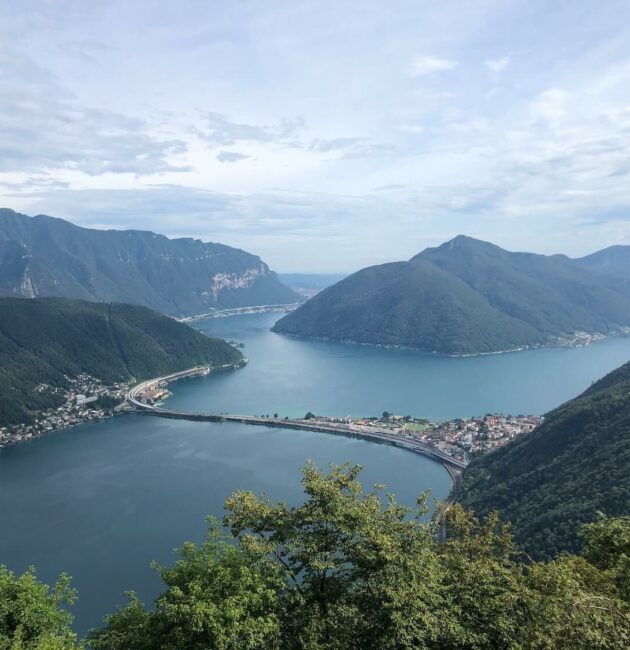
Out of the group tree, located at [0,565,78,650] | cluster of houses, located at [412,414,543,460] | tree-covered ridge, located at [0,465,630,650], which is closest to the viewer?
tree-covered ridge, located at [0,465,630,650]

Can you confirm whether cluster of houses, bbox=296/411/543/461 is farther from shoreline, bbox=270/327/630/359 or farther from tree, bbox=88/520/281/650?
shoreline, bbox=270/327/630/359

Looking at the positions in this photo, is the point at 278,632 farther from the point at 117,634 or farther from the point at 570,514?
the point at 570,514

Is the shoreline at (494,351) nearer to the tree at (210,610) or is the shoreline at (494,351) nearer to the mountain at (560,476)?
the mountain at (560,476)

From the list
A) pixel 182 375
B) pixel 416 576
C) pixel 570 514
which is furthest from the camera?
pixel 182 375

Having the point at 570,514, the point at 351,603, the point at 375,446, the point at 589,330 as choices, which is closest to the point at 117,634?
the point at 351,603

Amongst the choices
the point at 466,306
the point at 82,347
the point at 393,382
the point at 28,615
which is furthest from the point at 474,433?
the point at 466,306

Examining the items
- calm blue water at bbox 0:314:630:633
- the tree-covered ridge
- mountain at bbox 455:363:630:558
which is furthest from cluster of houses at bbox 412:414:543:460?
the tree-covered ridge
